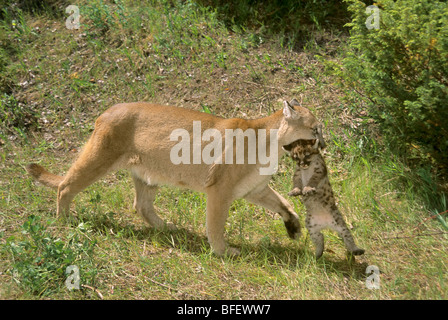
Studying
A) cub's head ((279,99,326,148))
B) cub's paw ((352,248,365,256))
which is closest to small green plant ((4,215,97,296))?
cub's head ((279,99,326,148))

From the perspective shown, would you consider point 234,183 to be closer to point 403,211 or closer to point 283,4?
point 403,211

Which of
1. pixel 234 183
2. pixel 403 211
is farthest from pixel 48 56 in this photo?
pixel 403 211

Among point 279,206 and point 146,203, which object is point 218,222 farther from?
point 146,203

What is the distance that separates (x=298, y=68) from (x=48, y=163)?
4.01 m

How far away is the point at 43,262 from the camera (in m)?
5.32

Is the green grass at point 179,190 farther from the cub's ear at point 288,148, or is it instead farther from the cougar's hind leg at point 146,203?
the cub's ear at point 288,148

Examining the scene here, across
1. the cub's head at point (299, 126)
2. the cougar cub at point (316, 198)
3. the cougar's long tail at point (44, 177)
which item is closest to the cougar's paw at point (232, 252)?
the cougar cub at point (316, 198)

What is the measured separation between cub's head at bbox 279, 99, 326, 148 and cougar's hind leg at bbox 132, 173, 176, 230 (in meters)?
1.87

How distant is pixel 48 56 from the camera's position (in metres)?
9.85

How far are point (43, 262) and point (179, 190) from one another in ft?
8.15

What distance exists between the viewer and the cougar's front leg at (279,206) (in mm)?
6352

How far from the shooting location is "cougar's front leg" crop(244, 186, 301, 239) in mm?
6352

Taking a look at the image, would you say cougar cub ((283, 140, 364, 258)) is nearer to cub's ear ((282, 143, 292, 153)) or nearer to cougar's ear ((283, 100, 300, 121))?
cub's ear ((282, 143, 292, 153))

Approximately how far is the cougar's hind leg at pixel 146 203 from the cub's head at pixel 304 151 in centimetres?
186
